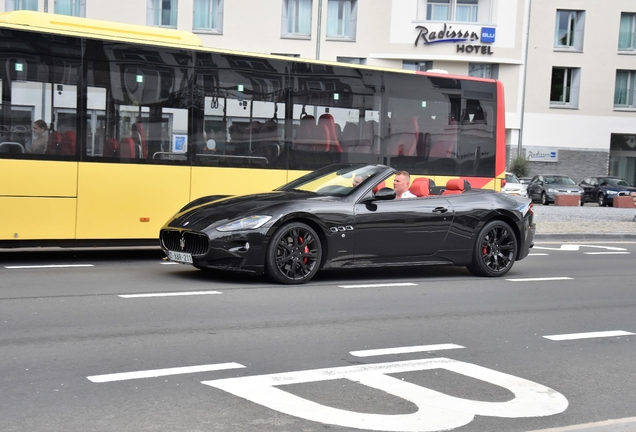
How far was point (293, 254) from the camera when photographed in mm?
10438

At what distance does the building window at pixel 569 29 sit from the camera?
2061 inches

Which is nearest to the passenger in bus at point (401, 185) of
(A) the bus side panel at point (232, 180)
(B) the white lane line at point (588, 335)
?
(A) the bus side panel at point (232, 180)

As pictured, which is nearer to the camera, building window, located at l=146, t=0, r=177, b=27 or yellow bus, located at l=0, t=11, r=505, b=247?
yellow bus, located at l=0, t=11, r=505, b=247

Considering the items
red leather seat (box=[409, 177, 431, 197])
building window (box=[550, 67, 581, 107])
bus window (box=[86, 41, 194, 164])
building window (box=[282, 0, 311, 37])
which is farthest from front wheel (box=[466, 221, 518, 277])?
building window (box=[550, 67, 581, 107])

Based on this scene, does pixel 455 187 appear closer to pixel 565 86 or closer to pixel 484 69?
pixel 484 69

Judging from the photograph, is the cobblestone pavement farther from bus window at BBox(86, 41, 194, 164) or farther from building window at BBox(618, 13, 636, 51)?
building window at BBox(618, 13, 636, 51)

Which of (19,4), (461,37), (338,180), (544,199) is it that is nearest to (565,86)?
(461,37)

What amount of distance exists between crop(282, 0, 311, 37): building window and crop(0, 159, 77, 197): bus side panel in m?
35.6

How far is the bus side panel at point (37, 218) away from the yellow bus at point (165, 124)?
0.7 inches

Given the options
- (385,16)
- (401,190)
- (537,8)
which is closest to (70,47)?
(401,190)

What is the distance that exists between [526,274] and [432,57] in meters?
36.9

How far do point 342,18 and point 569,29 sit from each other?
13853 mm

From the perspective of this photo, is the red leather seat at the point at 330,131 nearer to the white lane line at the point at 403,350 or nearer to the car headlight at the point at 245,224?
the car headlight at the point at 245,224

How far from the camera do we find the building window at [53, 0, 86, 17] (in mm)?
43188
